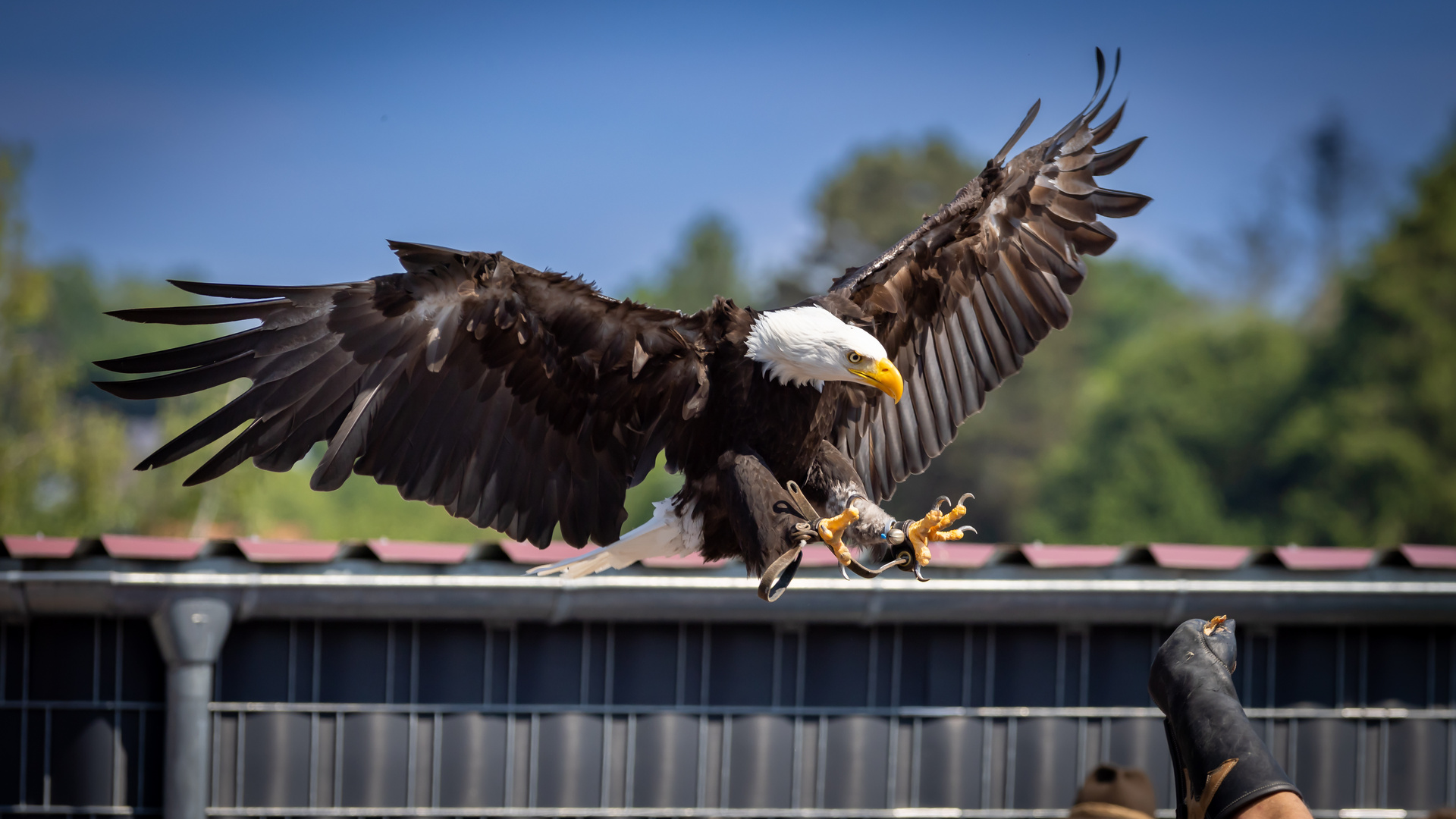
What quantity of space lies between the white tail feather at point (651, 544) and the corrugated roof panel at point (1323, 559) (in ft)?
9.53

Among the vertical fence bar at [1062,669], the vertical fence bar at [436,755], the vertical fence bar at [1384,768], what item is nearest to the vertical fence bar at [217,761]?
the vertical fence bar at [436,755]

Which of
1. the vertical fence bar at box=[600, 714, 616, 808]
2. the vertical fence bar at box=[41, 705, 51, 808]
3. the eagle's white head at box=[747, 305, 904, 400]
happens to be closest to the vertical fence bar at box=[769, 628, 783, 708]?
the vertical fence bar at box=[600, 714, 616, 808]

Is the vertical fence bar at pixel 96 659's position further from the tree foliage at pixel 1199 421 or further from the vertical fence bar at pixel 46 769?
the tree foliage at pixel 1199 421

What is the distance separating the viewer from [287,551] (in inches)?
210

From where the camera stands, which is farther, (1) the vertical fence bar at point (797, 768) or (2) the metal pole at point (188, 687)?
(1) the vertical fence bar at point (797, 768)

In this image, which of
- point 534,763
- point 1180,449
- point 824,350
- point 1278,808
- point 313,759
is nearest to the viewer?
point 1278,808

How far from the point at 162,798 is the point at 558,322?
3.06m

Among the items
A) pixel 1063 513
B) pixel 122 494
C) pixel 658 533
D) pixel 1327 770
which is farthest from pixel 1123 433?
pixel 658 533

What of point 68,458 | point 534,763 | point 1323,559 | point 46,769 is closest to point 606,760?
point 534,763

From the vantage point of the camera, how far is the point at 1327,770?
226 inches

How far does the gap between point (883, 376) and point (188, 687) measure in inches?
132

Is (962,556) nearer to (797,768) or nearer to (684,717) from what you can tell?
(797,768)

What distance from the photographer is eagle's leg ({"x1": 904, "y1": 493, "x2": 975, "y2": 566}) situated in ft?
10.5

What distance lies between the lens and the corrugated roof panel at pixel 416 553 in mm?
5332
